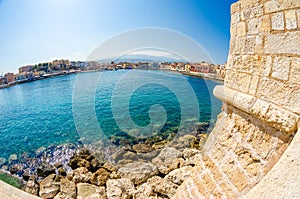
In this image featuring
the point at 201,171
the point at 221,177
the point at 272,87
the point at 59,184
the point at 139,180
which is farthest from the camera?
the point at 59,184

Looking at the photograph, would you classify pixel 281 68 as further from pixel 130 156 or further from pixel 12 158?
pixel 12 158

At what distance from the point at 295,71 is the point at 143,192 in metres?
4.26

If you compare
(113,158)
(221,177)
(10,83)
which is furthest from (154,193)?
(10,83)

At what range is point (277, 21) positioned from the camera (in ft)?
5.19

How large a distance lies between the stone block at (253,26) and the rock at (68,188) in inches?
216

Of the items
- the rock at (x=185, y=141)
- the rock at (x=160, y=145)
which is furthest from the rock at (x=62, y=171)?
the rock at (x=185, y=141)

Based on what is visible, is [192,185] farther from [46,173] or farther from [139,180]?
[46,173]

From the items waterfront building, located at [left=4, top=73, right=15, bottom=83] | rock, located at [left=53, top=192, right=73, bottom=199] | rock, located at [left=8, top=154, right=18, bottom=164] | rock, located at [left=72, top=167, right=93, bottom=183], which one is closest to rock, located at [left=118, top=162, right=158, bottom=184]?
rock, located at [left=72, top=167, right=93, bottom=183]

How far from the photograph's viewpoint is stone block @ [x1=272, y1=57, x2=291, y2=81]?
1.50 metres

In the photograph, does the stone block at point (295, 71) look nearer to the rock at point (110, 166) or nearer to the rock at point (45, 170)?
the rock at point (110, 166)

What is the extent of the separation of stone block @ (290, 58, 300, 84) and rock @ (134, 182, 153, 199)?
4057mm

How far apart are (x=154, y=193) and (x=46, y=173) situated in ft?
15.9

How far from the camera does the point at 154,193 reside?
4480 millimetres

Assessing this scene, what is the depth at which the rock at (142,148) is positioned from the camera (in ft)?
26.8
